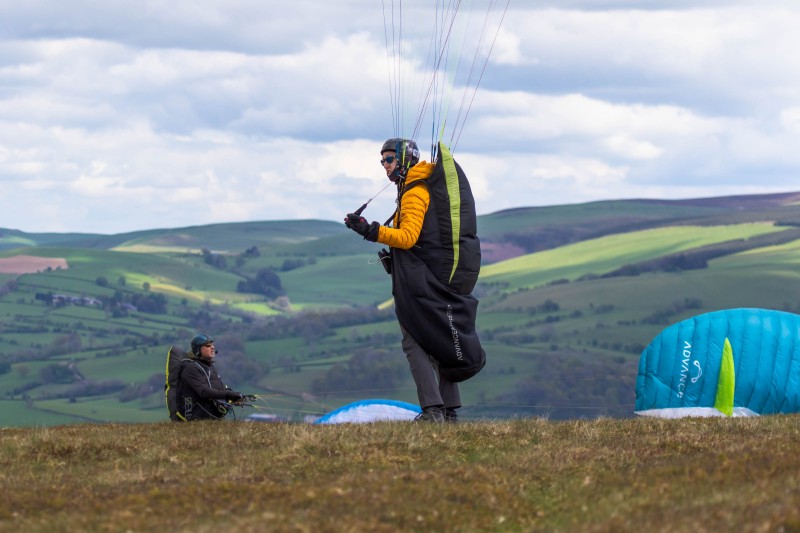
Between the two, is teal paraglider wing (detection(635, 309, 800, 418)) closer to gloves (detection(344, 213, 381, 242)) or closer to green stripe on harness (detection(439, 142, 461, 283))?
green stripe on harness (detection(439, 142, 461, 283))

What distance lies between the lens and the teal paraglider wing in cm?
2439

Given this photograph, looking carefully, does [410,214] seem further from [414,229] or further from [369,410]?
[369,410]

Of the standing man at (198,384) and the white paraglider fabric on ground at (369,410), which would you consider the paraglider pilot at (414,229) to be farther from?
the white paraglider fabric on ground at (369,410)

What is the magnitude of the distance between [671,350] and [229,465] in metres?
14.6

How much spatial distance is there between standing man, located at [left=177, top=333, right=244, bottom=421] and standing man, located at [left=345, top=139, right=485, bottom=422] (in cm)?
298

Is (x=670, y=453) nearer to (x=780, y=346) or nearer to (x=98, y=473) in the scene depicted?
(x=98, y=473)

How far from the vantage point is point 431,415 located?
16.9 m

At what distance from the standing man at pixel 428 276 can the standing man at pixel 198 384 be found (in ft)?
9.76

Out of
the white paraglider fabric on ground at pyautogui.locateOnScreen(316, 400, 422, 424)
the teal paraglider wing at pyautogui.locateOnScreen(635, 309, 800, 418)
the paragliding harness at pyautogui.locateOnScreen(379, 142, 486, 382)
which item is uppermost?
the paragliding harness at pyautogui.locateOnScreen(379, 142, 486, 382)


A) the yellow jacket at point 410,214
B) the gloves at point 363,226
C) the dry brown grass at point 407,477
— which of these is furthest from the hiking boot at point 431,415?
the gloves at point 363,226

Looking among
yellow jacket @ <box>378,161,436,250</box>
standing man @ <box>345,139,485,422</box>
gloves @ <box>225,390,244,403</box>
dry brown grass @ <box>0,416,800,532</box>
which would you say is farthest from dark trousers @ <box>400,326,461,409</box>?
gloves @ <box>225,390,244,403</box>

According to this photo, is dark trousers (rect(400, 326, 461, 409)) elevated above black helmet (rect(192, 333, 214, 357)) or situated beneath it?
situated beneath

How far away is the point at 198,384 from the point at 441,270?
3914 mm

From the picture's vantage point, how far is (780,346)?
24.7 metres
